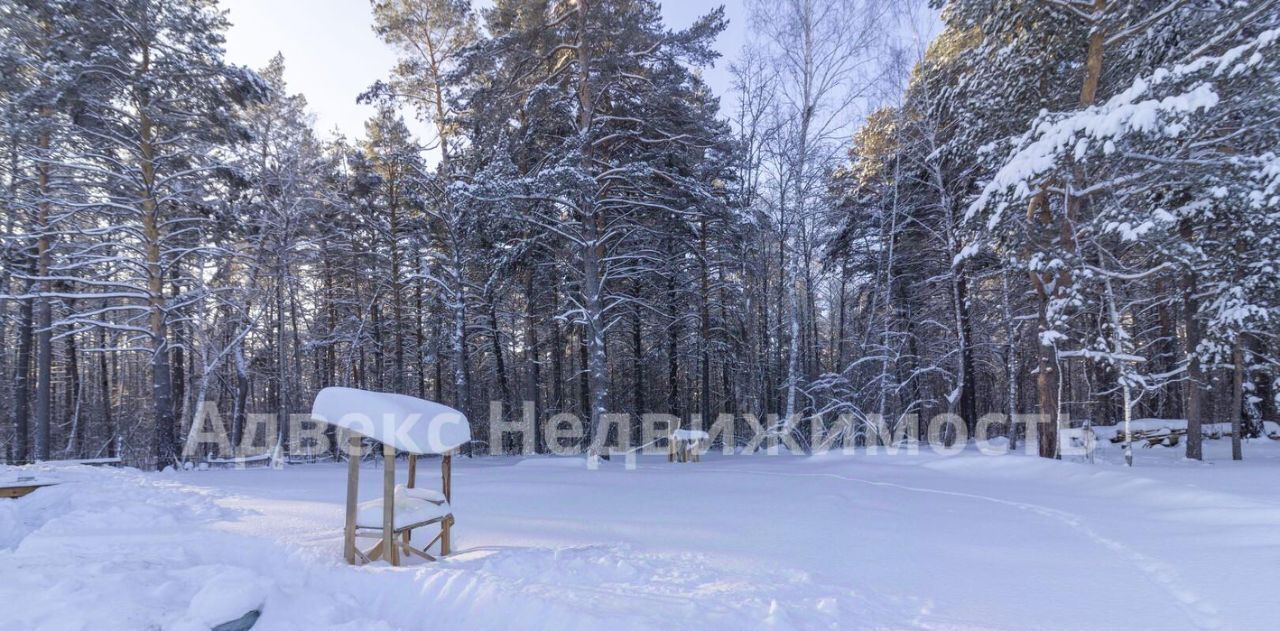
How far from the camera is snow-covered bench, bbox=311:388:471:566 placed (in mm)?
4332

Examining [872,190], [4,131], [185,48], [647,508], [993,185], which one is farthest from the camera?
[872,190]

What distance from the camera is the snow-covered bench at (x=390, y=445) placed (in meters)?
4.33

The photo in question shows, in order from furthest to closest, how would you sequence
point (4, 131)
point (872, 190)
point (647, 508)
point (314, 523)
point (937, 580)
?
point (872, 190) < point (4, 131) < point (647, 508) < point (314, 523) < point (937, 580)

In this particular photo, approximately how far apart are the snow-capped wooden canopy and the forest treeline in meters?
7.27

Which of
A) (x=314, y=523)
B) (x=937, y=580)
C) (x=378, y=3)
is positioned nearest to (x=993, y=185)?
(x=937, y=580)

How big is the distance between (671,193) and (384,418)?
10.7 meters

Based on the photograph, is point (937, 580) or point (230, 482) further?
point (230, 482)

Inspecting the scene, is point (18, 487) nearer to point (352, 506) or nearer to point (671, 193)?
point (352, 506)

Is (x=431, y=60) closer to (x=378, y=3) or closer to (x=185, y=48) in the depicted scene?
(x=378, y=3)

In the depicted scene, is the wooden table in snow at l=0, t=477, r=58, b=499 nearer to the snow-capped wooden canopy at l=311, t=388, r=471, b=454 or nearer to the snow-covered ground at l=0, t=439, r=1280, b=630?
the snow-covered ground at l=0, t=439, r=1280, b=630

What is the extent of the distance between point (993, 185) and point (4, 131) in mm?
18037

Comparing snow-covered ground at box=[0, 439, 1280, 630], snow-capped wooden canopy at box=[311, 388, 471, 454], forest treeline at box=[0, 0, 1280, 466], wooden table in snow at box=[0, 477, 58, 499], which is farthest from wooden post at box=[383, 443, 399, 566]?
forest treeline at box=[0, 0, 1280, 466]

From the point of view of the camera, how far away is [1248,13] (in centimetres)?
806

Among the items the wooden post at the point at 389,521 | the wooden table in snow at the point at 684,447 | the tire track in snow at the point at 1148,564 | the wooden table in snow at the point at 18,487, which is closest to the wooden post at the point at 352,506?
the wooden post at the point at 389,521
